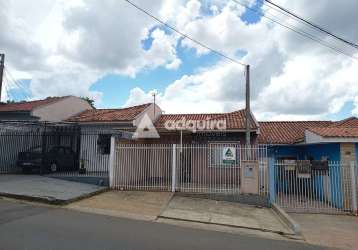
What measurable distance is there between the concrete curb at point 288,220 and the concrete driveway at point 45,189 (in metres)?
6.47

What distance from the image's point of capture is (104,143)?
16.6 metres

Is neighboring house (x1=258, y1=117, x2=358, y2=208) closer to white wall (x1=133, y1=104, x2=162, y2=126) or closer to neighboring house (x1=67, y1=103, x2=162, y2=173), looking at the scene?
white wall (x1=133, y1=104, x2=162, y2=126)

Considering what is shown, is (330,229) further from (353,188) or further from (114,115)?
(114,115)

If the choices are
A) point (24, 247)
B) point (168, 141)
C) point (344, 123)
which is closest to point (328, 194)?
point (344, 123)

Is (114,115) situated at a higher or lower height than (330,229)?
higher

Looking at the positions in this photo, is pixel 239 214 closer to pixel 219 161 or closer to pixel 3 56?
pixel 219 161

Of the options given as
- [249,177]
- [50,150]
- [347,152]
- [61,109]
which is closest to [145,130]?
[50,150]

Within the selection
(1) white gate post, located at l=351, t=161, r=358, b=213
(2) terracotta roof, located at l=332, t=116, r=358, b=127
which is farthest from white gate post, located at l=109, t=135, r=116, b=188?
(2) terracotta roof, located at l=332, t=116, r=358, b=127

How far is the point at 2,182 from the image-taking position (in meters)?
13.4

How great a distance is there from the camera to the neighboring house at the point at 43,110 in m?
18.1

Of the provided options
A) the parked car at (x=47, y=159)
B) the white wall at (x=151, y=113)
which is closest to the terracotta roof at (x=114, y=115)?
the white wall at (x=151, y=113)

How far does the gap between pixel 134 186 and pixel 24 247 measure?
8291mm

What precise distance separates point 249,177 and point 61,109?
11827 millimetres

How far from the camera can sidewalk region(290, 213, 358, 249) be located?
886 cm
